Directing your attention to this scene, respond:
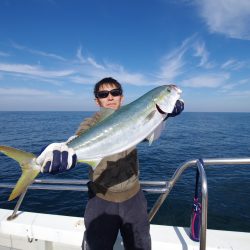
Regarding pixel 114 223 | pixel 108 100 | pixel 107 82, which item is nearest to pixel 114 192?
pixel 114 223

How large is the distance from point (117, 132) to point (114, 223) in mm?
1356

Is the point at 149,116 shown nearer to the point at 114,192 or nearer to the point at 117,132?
the point at 117,132

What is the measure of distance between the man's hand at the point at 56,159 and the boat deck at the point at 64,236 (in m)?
2.01

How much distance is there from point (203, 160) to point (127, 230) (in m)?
1.53

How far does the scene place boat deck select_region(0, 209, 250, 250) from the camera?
404cm

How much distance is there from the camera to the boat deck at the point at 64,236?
404cm

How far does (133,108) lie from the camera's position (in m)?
3.33

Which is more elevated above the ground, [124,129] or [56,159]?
[124,129]

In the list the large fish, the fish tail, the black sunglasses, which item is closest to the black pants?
the large fish

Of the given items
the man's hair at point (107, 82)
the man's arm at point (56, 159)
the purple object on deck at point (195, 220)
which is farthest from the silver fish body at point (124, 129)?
the purple object on deck at point (195, 220)

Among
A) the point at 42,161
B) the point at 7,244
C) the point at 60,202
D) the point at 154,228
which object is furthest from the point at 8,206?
the point at 42,161

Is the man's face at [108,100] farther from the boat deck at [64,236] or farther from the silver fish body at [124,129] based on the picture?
the boat deck at [64,236]

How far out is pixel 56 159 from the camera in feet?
9.30

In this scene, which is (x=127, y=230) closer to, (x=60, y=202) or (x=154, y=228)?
(x=154, y=228)
